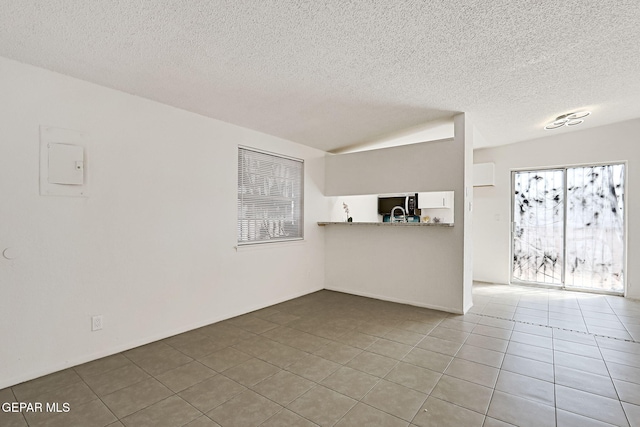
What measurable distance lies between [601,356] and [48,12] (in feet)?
16.0

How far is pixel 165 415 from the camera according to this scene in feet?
6.23

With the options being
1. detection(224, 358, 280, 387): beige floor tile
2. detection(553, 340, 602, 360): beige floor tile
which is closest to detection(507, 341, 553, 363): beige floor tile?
detection(553, 340, 602, 360): beige floor tile

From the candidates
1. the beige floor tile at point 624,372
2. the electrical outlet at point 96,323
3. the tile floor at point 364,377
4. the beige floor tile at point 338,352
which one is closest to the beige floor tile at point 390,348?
the tile floor at point 364,377

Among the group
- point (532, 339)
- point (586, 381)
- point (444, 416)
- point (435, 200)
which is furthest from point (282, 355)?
point (435, 200)

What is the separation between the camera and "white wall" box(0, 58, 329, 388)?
2.28 m

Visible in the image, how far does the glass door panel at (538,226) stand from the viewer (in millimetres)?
5344

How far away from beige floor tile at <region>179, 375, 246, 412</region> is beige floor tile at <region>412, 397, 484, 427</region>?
124cm

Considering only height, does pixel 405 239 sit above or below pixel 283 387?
above

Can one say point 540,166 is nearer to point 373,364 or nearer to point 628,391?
point 628,391

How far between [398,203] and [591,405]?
413cm

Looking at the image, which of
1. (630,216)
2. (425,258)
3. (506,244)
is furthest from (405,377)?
(630,216)

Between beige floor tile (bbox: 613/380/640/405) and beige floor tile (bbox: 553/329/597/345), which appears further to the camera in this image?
beige floor tile (bbox: 553/329/597/345)

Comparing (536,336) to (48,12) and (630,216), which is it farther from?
(48,12)

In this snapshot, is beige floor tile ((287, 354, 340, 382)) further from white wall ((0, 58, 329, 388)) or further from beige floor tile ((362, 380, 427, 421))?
white wall ((0, 58, 329, 388))
